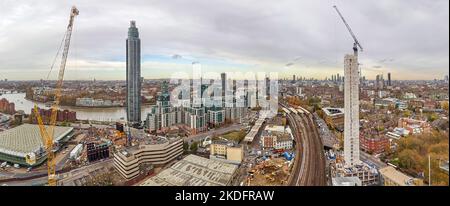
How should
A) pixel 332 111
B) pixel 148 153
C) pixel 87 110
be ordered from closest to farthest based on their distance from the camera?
pixel 148 153, pixel 332 111, pixel 87 110

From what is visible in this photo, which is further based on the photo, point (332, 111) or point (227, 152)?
point (332, 111)

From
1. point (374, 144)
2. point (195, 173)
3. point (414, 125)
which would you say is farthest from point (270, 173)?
point (414, 125)

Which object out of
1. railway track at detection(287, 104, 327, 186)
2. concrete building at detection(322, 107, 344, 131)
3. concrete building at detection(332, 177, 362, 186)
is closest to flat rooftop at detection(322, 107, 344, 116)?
concrete building at detection(322, 107, 344, 131)

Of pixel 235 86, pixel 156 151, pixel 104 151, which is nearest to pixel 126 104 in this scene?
pixel 104 151

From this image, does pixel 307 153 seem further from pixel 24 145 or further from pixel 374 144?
pixel 24 145

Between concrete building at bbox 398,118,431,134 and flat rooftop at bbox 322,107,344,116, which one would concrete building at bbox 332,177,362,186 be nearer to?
concrete building at bbox 398,118,431,134

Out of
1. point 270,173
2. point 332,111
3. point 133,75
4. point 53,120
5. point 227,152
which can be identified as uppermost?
point 133,75

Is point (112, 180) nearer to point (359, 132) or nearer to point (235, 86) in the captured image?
point (235, 86)
